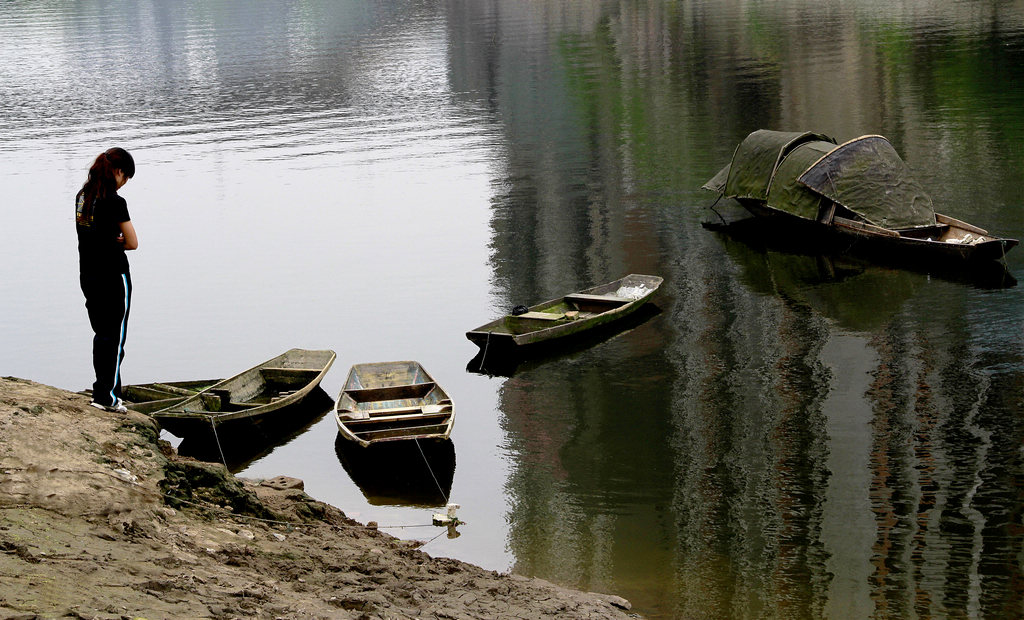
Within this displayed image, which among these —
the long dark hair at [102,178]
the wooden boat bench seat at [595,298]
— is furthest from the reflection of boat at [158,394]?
the wooden boat bench seat at [595,298]

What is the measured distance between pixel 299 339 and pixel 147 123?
4394 cm

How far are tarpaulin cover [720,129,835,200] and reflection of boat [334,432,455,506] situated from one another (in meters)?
21.1

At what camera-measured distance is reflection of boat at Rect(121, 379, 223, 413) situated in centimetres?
2142

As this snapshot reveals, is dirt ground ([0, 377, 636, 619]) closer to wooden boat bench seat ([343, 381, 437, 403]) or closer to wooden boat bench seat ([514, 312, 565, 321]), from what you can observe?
wooden boat bench seat ([343, 381, 437, 403])

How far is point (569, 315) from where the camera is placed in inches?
1104

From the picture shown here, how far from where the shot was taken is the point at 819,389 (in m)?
23.5

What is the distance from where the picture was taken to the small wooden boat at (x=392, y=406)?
67.0 feet

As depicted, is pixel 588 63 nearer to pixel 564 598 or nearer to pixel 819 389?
pixel 819 389

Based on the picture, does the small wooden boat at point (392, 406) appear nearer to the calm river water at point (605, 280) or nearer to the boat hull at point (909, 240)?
the calm river water at point (605, 280)

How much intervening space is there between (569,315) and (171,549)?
16906 millimetres

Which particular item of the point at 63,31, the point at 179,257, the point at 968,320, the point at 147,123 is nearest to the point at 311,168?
the point at 179,257

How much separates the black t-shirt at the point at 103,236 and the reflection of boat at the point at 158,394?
7089 millimetres

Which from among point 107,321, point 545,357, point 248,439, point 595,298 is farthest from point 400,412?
point 595,298

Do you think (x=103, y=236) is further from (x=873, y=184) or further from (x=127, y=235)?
(x=873, y=184)
